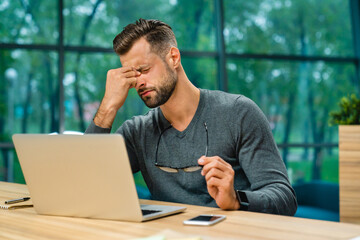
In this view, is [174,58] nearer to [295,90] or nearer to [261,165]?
[261,165]

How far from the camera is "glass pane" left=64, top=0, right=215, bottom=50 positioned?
4.22 m

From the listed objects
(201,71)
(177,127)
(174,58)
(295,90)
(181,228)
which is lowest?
(181,228)

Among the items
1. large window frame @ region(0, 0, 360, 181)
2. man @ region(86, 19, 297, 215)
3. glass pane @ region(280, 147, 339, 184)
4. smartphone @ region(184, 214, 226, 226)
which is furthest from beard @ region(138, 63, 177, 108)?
glass pane @ region(280, 147, 339, 184)

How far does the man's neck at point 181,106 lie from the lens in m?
1.82

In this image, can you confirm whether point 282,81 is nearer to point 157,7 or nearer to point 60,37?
point 157,7

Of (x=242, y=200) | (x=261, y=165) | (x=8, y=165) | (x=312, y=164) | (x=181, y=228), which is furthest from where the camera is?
(x=312, y=164)

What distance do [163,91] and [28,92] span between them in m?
2.71

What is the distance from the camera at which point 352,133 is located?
281 centimetres

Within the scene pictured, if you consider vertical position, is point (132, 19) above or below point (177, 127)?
above

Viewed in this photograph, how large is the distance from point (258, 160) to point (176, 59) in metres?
0.58

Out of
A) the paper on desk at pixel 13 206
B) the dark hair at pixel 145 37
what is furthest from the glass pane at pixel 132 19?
the paper on desk at pixel 13 206

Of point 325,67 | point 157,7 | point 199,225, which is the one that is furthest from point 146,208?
point 325,67

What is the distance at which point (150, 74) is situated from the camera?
180 cm

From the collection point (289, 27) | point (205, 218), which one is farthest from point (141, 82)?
point (289, 27)
